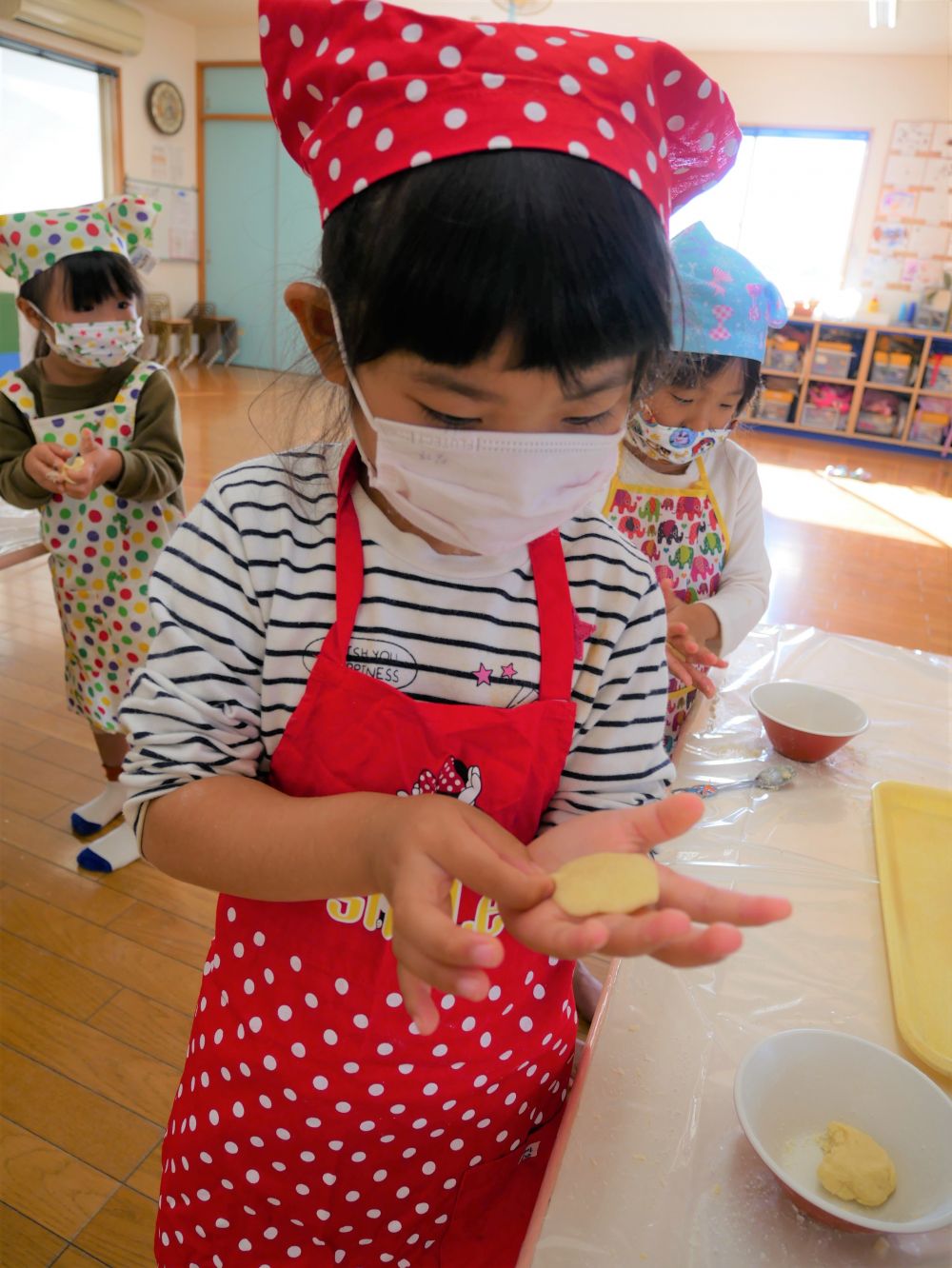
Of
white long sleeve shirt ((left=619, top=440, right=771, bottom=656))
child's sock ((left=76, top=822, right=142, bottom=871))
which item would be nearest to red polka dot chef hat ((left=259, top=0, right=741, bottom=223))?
white long sleeve shirt ((left=619, top=440, right=771, bottom=656))

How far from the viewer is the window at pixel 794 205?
6.95 meters

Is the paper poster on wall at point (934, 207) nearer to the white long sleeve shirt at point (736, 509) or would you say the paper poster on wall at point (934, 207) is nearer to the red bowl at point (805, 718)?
the white long sleeve shirt at point (736, 509)

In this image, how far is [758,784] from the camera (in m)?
1.11

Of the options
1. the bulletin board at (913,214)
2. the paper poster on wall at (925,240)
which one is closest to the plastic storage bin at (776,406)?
the bulletin board at (913,214)

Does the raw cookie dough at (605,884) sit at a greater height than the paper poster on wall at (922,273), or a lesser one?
lesser

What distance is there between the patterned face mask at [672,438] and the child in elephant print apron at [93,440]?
1.02 m

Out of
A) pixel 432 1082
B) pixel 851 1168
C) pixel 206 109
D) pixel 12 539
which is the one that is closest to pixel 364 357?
pixel 432 1082

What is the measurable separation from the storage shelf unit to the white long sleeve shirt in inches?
228

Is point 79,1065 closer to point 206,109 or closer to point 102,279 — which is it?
point 102,279

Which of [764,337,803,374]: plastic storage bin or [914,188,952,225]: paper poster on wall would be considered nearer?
[914,188,952,225]: paper poster on wall

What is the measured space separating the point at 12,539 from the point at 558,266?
258cm

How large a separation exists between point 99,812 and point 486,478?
176 cm

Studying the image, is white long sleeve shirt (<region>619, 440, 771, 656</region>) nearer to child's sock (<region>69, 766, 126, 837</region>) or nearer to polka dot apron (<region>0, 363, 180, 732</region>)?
polka dot apron (<region>0, 363, 180, 732</region>)

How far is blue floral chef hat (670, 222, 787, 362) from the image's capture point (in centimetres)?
122
